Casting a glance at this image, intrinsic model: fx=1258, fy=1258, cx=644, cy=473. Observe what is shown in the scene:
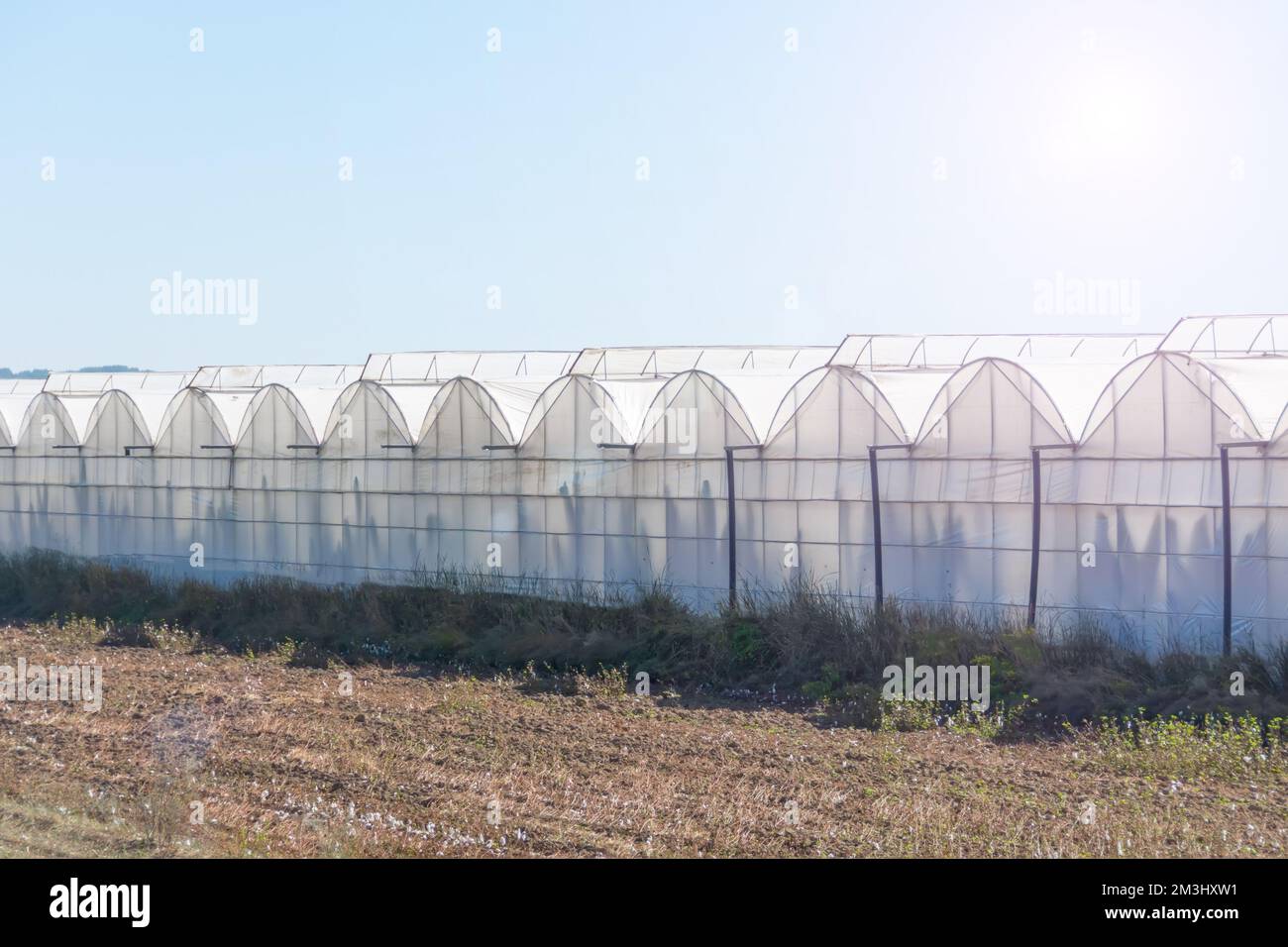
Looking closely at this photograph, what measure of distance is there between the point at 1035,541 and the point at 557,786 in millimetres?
7545

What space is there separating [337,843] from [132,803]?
2.14m

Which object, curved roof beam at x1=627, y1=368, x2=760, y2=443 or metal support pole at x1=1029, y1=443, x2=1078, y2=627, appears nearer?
metal support pole at x1=1029, y1=443, x2=1078, y2=627

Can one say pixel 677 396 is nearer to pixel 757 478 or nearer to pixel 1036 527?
pixel 757 478

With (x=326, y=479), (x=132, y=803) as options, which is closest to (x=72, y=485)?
(x=326, y=479)

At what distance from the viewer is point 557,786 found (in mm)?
9656

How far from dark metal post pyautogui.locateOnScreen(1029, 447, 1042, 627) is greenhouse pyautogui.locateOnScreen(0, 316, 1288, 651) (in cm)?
3

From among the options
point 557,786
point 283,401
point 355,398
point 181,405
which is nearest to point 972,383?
point 557,786

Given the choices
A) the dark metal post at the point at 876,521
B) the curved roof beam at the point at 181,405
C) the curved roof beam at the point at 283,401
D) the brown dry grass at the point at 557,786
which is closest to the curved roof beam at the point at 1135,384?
the dark metal post at the point at 876,521

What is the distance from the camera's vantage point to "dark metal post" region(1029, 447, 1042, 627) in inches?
583

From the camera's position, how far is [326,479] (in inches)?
861

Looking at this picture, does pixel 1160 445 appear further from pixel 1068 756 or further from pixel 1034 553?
pixel 1068 756

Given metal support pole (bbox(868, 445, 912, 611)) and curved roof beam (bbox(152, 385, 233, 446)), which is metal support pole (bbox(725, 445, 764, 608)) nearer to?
metal support pole (bbox(868, 445, 912, 611))

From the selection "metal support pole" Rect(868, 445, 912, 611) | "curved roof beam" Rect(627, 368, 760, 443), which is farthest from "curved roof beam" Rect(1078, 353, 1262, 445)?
"curved roof beam" Rect(627, 368, 760, 443)

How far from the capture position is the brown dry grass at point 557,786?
7859mm
